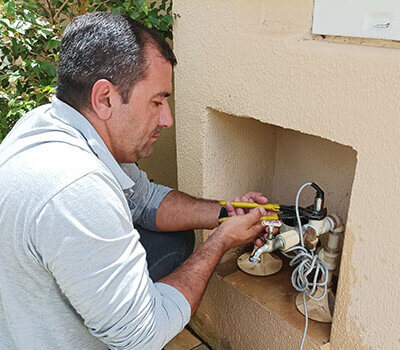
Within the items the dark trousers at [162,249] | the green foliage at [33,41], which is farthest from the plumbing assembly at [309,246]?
the green foliage at [33,41]

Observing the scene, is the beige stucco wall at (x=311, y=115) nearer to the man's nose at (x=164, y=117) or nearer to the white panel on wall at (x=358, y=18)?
the white panel on wall at (x=358, y=18)

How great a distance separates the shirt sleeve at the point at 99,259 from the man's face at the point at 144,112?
182 millimetres

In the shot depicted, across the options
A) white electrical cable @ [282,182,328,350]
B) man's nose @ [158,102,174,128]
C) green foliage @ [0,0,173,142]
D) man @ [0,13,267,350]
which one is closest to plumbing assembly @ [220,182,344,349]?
white electrical cable @ [282,182,328,350]

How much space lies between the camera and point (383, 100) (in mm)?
986

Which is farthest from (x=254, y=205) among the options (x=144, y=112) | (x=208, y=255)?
(x=144, y=112)

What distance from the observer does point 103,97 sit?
106 centimetres

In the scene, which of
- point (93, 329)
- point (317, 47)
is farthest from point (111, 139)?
point (317, 47)

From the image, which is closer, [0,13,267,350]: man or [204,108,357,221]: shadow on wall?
[0,13,267,350]: man

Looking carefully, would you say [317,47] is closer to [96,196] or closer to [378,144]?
[378,144]

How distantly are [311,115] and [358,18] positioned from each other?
25 centimetres

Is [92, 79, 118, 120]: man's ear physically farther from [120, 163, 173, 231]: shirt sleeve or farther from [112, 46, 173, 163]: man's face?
[120, 163, 173, 231]: shirt sleeve

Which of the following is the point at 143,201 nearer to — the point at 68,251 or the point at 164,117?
the point at 164,117

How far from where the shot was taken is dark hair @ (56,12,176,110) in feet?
3.45

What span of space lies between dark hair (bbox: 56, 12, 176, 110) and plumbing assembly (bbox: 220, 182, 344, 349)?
0.56 metres
